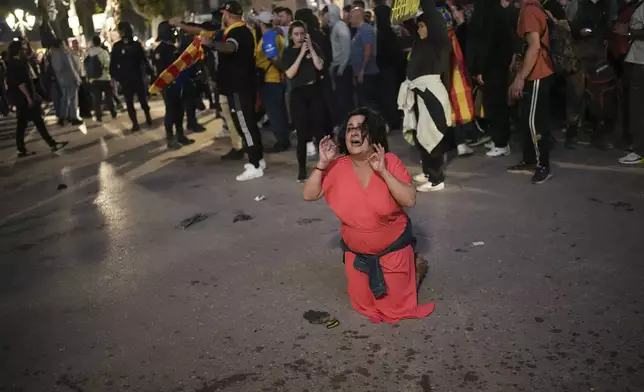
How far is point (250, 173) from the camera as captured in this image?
25.8ft

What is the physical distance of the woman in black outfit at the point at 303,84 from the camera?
722 cm

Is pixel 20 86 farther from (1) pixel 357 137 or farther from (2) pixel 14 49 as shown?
(1) pixel 357 137

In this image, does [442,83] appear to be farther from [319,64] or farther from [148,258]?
[148,258]

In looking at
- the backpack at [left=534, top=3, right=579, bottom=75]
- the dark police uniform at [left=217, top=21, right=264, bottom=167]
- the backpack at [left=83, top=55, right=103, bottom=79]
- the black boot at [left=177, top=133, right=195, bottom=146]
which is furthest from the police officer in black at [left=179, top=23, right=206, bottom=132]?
the backpack at [left=534, top=3, right=579, bottom=75]

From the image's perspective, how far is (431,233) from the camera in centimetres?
537

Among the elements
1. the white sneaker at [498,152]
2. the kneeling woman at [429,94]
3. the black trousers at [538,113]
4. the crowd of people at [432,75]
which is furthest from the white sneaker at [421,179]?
the white sneaker at [498,152]

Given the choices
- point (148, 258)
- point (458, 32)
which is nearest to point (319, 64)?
point (458, 32)

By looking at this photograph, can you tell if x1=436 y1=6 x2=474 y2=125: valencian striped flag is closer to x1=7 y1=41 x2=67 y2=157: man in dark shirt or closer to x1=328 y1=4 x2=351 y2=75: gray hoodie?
x1=328 y1=4 x2=351 y2=75: gray hoodie

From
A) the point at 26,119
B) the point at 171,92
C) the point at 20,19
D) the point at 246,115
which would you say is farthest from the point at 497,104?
the point at 20,19

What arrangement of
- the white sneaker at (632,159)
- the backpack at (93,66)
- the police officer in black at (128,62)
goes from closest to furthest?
1. the white sneaker at (632,159)
2. the police officer in black at (128,62)
3. the backpack at (93,66)

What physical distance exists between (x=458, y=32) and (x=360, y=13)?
6.52 feet

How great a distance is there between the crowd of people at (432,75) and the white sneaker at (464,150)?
17 millimetres

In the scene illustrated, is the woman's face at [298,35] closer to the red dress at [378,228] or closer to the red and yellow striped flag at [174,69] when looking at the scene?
the red and yellow striped flag at [174,69]

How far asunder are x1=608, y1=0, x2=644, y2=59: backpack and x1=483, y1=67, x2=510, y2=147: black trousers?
1.40 m
